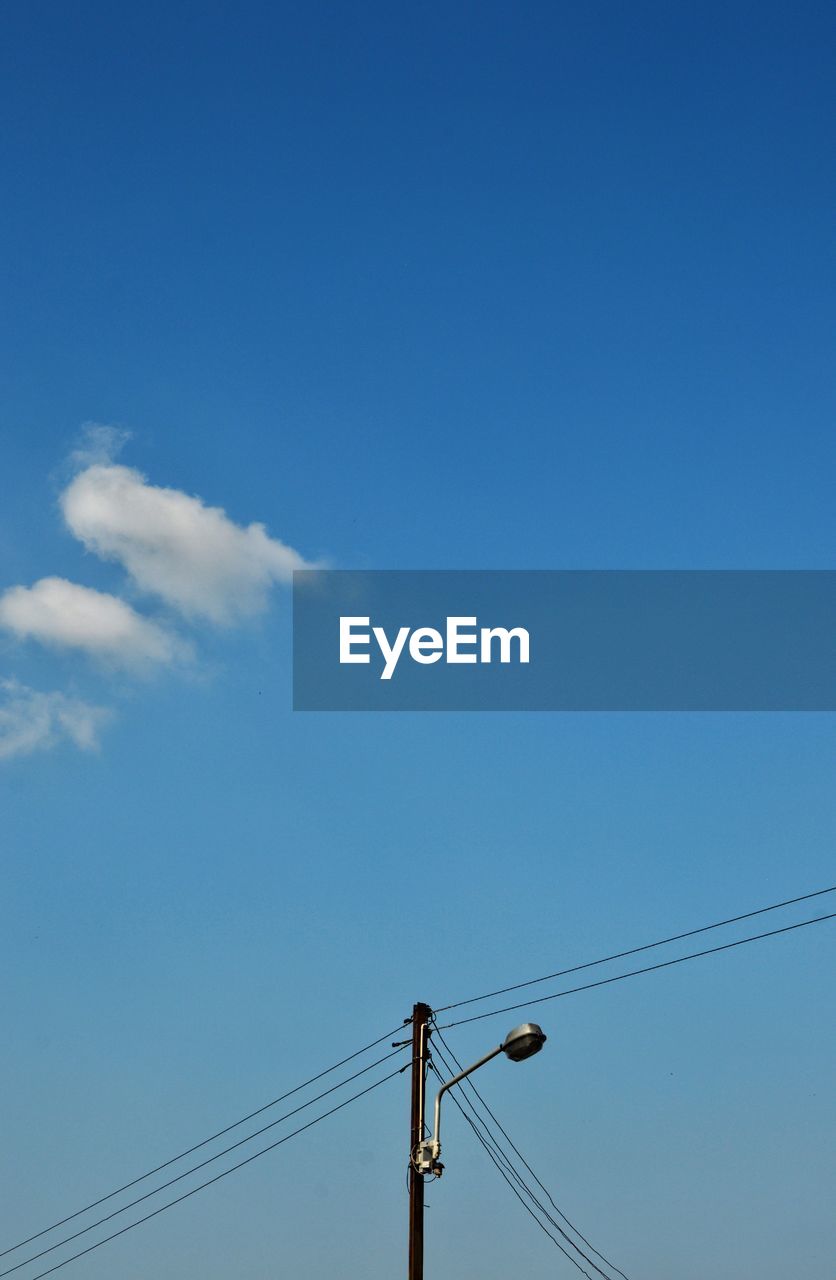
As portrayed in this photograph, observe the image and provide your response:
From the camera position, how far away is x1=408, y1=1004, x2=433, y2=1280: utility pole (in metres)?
20.2

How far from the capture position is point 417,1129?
21703mm

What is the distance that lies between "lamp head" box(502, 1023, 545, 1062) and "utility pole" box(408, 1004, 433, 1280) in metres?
4.67

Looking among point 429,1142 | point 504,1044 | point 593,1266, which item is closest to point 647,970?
point 429,1142

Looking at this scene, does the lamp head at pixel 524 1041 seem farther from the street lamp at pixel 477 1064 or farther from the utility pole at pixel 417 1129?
the utility pole at pixel 417 1129

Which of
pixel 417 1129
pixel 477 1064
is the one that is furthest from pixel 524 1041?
pixel 417 1129

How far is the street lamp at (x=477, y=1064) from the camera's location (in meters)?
17.4

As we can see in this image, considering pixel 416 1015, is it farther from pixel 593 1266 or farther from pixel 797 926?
pixel 593 1266

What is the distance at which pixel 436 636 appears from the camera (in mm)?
27062

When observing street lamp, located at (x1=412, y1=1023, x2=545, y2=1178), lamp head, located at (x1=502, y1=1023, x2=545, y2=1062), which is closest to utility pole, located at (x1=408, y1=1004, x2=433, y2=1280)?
street lamp, located at (x1=412, y1=1023, x2=545, y2=1178)

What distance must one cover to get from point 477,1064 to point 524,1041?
156 centimetres

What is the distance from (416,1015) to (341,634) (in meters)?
8.66

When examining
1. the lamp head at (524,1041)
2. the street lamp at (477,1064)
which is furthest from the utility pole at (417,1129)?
the lamp head at (524,1041)

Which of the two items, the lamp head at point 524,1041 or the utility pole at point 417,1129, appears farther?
the utility pole at point 417,1129

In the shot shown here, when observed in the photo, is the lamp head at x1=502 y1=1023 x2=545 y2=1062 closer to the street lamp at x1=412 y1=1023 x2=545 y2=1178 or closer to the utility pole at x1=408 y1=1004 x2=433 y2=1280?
the street lamp at x1=412 y1=1023 x2=545 y2=1178
